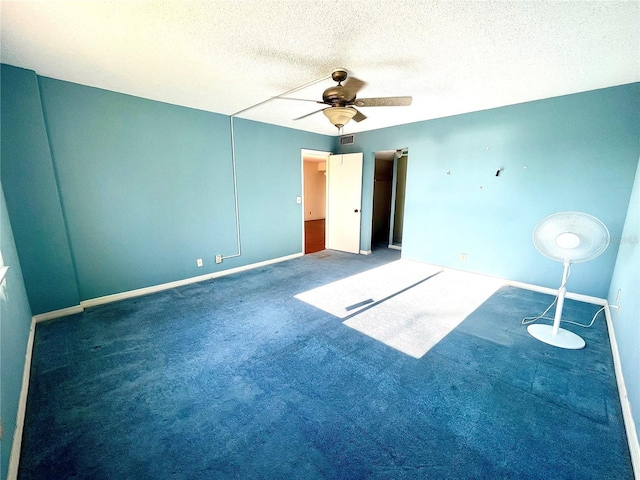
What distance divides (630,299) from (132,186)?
4.85 meters

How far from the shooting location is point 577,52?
200 cm

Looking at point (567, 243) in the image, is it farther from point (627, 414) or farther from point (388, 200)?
point (388, 200)

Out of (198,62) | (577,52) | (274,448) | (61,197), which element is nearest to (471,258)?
(577,52)

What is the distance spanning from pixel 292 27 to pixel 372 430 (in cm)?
261

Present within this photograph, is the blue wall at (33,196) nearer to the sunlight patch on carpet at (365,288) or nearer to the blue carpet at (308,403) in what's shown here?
the blue carpet at (308,403)

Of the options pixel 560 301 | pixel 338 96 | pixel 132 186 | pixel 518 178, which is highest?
pixel 338 96

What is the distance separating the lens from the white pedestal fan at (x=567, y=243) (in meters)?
2.10

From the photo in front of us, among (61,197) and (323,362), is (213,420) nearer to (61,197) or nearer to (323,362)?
(323,362)

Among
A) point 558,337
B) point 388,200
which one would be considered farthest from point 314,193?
point 558,337

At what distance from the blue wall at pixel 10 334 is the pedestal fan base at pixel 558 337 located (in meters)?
3.62

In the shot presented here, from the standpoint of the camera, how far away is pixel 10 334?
1.62m

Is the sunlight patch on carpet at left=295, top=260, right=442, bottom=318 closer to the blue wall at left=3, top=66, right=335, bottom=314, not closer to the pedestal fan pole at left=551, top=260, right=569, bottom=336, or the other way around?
the pedestal fan pole at left=551, top=260, right=569, bottom=336

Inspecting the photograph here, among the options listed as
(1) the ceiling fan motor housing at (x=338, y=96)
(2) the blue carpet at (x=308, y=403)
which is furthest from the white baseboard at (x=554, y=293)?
(1) the ceiling fan motor housing at (x=338, y=96)

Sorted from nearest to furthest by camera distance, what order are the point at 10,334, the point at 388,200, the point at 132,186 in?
Result: the point at 10,334, the point at 132,186, the point at 388,200
